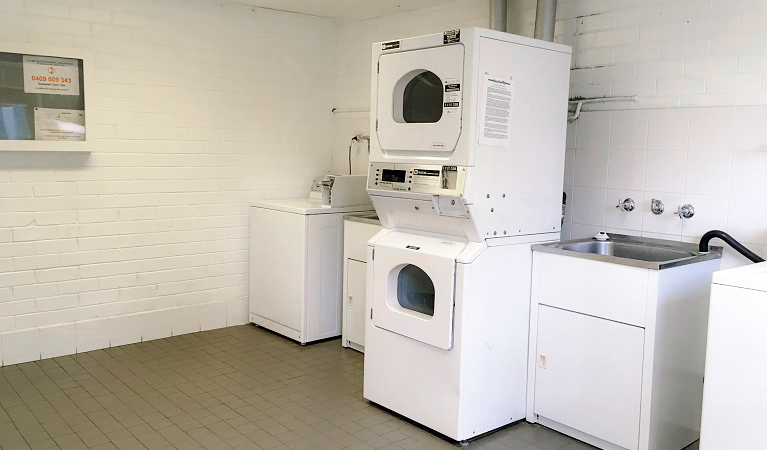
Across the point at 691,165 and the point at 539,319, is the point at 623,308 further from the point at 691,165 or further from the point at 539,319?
the point at 691,165

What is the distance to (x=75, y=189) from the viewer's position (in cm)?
438

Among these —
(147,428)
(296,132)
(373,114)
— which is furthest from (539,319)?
(296,132)

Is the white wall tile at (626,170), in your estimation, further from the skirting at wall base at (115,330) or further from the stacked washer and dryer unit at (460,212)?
the skirting at wall base at (115,330)

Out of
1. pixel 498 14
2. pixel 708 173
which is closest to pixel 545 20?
pixel 498 14

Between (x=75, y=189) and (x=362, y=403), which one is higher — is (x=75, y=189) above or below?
above

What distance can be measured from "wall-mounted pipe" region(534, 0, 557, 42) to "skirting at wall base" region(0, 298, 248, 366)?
122 inches

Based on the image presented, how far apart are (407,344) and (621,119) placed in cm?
178

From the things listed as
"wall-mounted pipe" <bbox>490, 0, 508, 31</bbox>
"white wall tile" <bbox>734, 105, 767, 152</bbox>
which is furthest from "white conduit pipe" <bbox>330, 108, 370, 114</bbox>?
"white wall tile" <bbox>734, 105, 767, 152</bbox>

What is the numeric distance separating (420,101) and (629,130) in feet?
4.11

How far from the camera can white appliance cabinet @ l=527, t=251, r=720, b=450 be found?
9.71 feet

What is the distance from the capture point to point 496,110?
3154mm

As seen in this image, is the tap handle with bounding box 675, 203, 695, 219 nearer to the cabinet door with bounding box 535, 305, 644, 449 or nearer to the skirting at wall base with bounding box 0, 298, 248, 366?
the cabinet door with bounding box 535, 305, 644, 449

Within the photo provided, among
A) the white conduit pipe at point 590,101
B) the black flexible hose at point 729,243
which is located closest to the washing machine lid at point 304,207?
the white conduit pipe at point 590,101

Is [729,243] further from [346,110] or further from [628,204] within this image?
[346,110]
